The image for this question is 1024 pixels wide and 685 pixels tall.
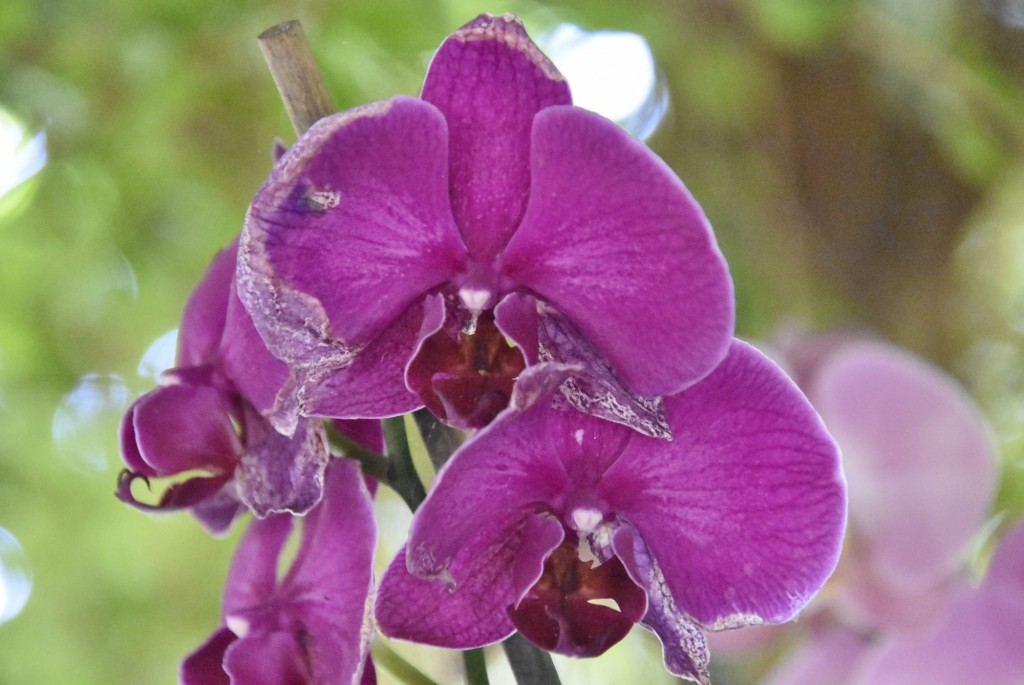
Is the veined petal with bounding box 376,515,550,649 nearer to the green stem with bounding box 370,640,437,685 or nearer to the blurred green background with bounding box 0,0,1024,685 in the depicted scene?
the green stem with bounding box 370,640,437,685

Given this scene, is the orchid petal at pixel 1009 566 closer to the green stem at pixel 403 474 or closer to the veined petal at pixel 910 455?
the veined petal at pixel 910 455

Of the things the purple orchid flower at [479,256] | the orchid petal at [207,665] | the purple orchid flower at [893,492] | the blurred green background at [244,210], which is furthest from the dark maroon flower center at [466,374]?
the blurred green background at [244,210]

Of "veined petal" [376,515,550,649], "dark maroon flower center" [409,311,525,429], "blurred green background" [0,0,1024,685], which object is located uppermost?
"dark maroon flower center" [409,311,525,429]

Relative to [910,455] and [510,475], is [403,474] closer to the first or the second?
[510,475]

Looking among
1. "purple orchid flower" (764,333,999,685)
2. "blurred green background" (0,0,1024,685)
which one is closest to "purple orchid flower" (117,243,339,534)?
"purple orchid flower" (764,333,999,685)

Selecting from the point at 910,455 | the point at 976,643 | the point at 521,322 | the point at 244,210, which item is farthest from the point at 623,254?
the point at 244,210

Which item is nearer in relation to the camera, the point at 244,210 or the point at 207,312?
the point at 207,312

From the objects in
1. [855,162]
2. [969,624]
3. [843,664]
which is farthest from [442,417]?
[855,162]
